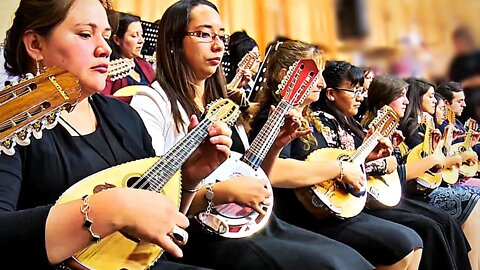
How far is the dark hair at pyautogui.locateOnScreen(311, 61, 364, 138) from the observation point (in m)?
1.92

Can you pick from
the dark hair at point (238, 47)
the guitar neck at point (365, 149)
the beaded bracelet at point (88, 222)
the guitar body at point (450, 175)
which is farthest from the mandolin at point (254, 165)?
the guitar body at point (450, 175)

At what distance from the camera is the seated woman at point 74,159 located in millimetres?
687

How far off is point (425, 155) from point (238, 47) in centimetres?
96

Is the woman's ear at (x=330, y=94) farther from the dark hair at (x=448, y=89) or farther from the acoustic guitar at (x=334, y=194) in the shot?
the dark hair at (x=448, y=89)

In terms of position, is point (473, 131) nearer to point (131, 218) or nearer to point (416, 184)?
point (416, 184)

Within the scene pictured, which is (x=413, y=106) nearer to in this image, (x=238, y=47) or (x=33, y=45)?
(x=238, y=47)

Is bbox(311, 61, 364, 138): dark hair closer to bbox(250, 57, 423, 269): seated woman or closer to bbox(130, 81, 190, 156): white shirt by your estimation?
bbox(250, 57, 423, 269): seated woman

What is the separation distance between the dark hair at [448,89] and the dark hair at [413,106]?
31 cm

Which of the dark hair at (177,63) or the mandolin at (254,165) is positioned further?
the dark hair at (177,63)

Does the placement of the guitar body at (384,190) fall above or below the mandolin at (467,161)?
above

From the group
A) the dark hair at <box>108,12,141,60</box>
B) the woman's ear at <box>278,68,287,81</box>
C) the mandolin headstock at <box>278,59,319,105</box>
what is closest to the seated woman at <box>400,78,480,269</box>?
the woman's ear at <box>278,68,287,81</box>

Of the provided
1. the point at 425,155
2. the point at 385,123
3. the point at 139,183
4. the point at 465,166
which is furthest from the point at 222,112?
the point at 465,166

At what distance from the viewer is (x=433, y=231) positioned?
5.76ft

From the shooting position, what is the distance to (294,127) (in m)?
1.32
